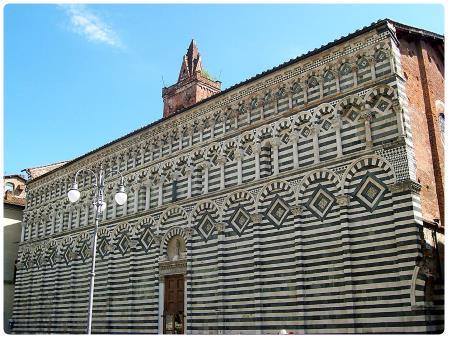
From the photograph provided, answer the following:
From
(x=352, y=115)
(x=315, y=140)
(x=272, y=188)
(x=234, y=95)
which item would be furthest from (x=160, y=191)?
(x=352, y=115)

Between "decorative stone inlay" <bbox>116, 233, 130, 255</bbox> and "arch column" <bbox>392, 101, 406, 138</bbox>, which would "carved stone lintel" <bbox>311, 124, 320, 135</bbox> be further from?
"decorative stone inlay" <bbox>116, 233, 130, 255</bbox>

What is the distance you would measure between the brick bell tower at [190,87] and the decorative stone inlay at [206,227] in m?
17.6

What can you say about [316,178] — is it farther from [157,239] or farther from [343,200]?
[157,239]

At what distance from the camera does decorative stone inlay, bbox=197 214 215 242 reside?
1509 centimetres

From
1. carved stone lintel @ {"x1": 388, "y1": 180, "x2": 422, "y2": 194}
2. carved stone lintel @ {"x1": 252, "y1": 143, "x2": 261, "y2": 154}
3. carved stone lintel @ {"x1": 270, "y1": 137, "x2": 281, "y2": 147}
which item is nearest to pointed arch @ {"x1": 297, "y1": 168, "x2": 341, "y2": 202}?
carved stone lintel @ {"x1": 388, "y1": 180, "x2": 422, "y2": 194}

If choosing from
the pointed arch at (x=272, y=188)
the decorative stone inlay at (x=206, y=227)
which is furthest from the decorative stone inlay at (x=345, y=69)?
the decorative stone inlay at (x=206, y=227)

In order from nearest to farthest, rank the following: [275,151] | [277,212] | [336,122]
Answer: [336,122] → [277,212] → [275,151]

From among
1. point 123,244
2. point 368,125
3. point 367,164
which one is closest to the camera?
point 367,164

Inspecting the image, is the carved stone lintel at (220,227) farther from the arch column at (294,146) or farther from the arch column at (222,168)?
the arch column at (294,146)

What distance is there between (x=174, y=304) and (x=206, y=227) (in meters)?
2.57

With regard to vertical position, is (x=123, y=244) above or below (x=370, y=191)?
below

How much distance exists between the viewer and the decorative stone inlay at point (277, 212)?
13.4 meters

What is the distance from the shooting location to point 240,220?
14.4 m

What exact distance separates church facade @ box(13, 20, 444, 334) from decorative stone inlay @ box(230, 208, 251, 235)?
37 millimetres
